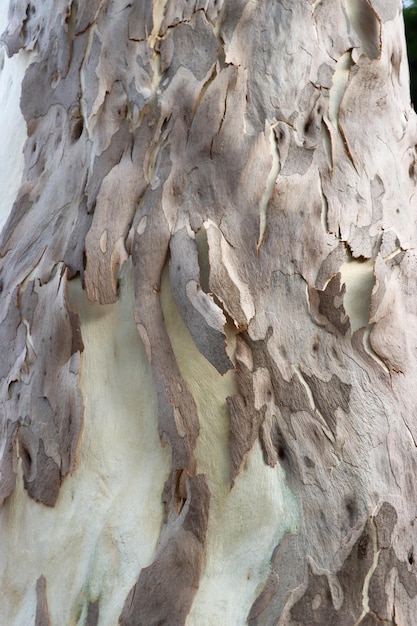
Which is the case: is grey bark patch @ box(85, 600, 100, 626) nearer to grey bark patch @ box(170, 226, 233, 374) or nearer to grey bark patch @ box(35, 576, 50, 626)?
grey bark patch @ box(35, 576, 50, 626)

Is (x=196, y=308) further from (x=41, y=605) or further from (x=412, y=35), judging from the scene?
(x=412, y=35)

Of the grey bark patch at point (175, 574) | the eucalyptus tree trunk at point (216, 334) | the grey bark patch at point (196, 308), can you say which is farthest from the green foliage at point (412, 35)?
the grey bark patch at point (175, 574)

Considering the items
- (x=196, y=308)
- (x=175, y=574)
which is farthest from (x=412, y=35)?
(x=175, y=574)

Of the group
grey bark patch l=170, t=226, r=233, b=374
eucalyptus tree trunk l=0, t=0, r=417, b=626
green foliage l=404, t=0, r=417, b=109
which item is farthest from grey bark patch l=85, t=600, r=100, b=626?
green foliage l=404, t=0, r=417, b=109

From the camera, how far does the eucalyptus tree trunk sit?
67 cm

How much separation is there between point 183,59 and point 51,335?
342mm

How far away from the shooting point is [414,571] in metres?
0.67

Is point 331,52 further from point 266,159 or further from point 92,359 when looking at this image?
point 92,359

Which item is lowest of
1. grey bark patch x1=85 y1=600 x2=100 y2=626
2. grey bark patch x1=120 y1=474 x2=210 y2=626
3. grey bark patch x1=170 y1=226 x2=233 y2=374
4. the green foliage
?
the green foliage

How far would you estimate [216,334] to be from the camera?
67 cm

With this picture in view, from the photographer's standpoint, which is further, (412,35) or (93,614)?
(412,35)

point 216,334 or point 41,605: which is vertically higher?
point 216,334

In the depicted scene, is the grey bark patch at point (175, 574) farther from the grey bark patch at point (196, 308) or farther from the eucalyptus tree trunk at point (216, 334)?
the grey bark patch at point (196, 308)

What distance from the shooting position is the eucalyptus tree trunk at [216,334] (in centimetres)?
67
